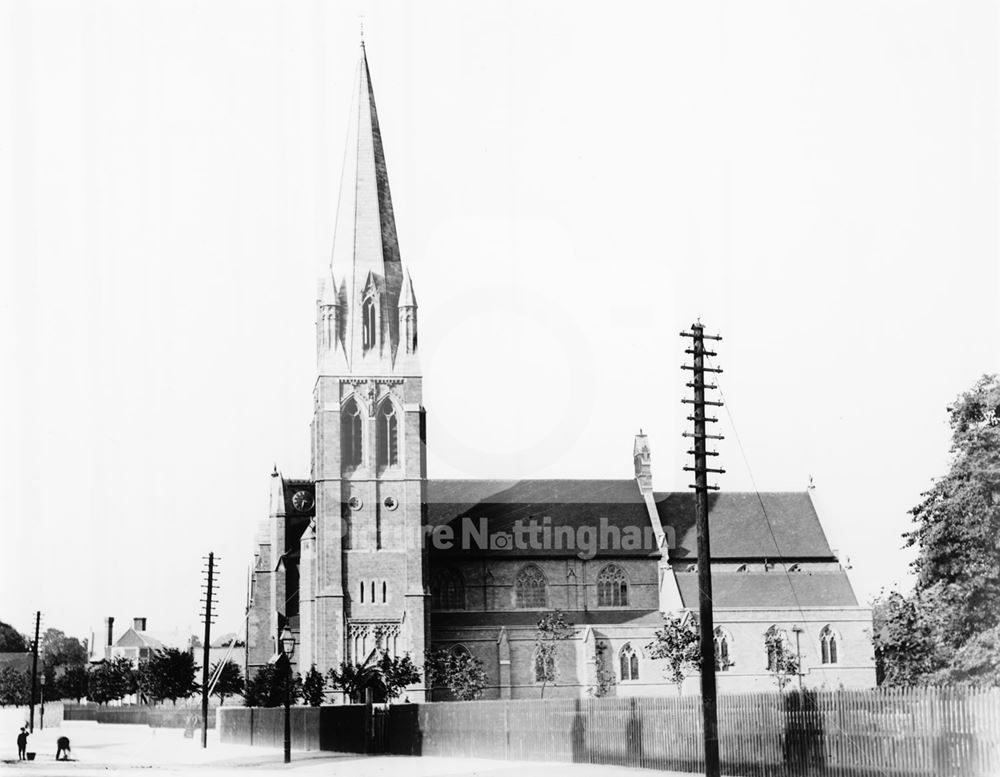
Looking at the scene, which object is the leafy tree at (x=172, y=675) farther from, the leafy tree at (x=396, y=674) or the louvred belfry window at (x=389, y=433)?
the leafy tree at (x=396, y=674)

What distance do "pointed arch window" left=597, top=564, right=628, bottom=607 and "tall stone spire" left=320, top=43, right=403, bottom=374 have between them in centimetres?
1948

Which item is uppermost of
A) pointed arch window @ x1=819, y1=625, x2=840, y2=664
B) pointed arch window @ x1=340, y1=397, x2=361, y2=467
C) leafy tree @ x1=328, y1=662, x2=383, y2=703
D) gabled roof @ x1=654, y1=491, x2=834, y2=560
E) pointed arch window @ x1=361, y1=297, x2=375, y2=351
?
pointed arch window @ x1=361, y1=297, x2=375, y2=351

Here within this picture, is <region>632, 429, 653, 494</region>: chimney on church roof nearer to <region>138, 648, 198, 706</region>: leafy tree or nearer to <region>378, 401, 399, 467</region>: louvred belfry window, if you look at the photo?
<region>378, 401, 399, 467</region>: louvred belfry window

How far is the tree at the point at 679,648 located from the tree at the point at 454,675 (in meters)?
9.75

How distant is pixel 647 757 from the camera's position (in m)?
35.9

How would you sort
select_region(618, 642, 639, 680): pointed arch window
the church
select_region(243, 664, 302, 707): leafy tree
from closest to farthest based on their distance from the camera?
select_region(243, 664, 302, 707): leafy tree → the church → select_region(618, 642, 639, 680): pointed arch window

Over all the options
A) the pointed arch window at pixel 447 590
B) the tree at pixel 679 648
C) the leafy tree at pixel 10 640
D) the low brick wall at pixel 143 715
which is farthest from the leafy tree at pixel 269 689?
the leafy tree at pixel 10 640

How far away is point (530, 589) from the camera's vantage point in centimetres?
8138

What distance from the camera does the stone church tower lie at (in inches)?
2840

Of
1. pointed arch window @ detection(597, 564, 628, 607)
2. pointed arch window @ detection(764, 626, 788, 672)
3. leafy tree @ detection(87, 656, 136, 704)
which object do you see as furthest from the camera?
leafy tree @ detection(87, 656, 136, 704)

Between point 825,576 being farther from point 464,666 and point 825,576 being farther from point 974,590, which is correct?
point 974,590

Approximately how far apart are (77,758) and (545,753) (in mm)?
18967

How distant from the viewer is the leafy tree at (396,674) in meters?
67.4

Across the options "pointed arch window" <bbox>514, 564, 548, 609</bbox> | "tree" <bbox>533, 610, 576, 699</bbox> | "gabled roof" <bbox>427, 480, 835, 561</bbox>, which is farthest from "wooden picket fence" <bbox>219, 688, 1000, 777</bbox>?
"gabled roof" <bbox>427, 480, 835, 561</bbox>
